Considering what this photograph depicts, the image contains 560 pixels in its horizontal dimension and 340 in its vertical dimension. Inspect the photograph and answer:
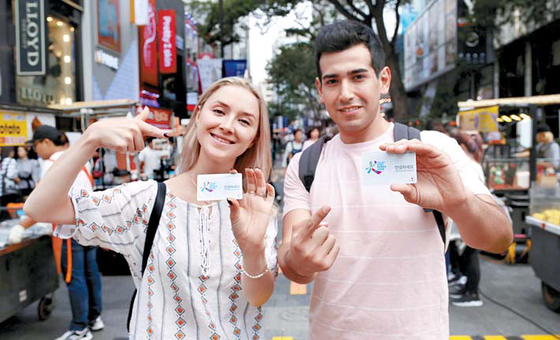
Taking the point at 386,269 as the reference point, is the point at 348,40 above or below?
above

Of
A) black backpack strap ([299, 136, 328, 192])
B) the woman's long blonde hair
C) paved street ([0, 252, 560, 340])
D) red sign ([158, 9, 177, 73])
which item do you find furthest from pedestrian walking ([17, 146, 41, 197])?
red sign ([158, 9, 177, 73])

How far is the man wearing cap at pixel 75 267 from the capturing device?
4.53 m

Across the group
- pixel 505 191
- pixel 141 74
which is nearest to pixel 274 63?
pixel 141 74

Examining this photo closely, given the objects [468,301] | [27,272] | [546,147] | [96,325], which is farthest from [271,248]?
[546,147]

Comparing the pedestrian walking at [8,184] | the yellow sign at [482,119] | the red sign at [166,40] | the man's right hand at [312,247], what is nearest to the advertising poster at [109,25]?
the red sign at [166,40]

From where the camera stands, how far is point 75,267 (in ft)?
15.0

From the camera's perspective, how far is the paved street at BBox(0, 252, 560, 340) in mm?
4758

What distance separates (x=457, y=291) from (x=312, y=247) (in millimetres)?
4793

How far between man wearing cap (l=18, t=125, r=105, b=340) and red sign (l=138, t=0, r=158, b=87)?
15.2 metres

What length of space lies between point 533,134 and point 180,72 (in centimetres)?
2269

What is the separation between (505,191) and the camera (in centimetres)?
823

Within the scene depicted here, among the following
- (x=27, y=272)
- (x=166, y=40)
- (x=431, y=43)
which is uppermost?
(x=431, y=43)

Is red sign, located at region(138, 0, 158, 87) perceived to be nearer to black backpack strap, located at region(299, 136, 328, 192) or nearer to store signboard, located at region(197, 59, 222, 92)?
store signboard, located at region(197, 59, 222, 92)

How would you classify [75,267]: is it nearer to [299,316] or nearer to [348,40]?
[299,316]
